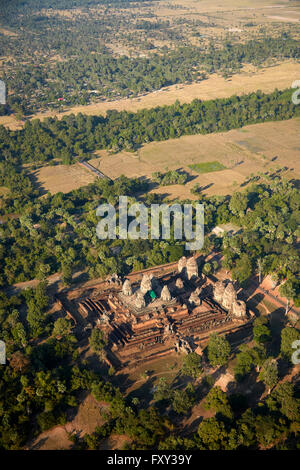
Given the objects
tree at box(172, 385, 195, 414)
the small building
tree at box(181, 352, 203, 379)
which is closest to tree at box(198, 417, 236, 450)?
tree at box(172, 385, 195, 414)

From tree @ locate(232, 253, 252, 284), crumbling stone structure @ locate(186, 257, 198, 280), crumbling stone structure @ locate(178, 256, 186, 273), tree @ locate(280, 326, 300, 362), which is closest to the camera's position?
tree @ locate(280, 326, 300, 362)

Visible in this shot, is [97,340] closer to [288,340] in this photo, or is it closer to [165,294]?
[165,294]

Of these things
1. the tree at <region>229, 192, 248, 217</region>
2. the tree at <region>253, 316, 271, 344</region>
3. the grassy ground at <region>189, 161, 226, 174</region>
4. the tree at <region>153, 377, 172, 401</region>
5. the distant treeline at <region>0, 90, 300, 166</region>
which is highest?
the distant treeline at <region>0, 90, 300, 166</region>

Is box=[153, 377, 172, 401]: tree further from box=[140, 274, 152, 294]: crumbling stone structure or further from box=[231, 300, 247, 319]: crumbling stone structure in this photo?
box=[231, 300, 247, 319]: crumbling stone structure

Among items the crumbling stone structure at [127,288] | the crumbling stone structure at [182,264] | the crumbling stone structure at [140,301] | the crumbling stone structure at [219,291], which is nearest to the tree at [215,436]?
the crumbling stone structure at [140,301]

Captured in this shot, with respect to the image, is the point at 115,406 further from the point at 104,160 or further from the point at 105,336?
the point at 104,160

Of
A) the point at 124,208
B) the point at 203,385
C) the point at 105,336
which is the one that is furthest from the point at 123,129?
the point at 203,385

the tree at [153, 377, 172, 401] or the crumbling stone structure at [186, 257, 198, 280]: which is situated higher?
the crumbling stone structure at [186, 257, 198, 280]
